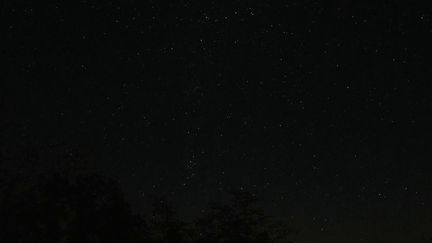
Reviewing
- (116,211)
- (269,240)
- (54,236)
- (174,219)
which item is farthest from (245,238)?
(54,236)

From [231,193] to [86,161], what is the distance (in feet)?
23.9


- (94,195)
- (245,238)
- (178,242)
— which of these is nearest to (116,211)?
(94,195)

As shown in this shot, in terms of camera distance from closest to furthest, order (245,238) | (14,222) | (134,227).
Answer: (14,222)
(134,227)
(245,238)

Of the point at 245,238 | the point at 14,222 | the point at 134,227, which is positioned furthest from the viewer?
the point at 245,238

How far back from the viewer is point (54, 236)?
70.0 ft

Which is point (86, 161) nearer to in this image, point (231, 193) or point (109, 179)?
point (109, 179)

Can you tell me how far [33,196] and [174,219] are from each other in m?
4.75

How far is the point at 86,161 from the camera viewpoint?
21.9m

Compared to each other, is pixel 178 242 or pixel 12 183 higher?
pixel 12 183

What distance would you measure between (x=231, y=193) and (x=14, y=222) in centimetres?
913

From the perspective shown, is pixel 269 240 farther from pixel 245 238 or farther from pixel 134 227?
pixel 134 227

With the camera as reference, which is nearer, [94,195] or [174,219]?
[94,195]

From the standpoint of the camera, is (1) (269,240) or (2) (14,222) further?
(1) (269,240)

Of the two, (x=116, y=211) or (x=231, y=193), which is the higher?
(x=231, y=193)
